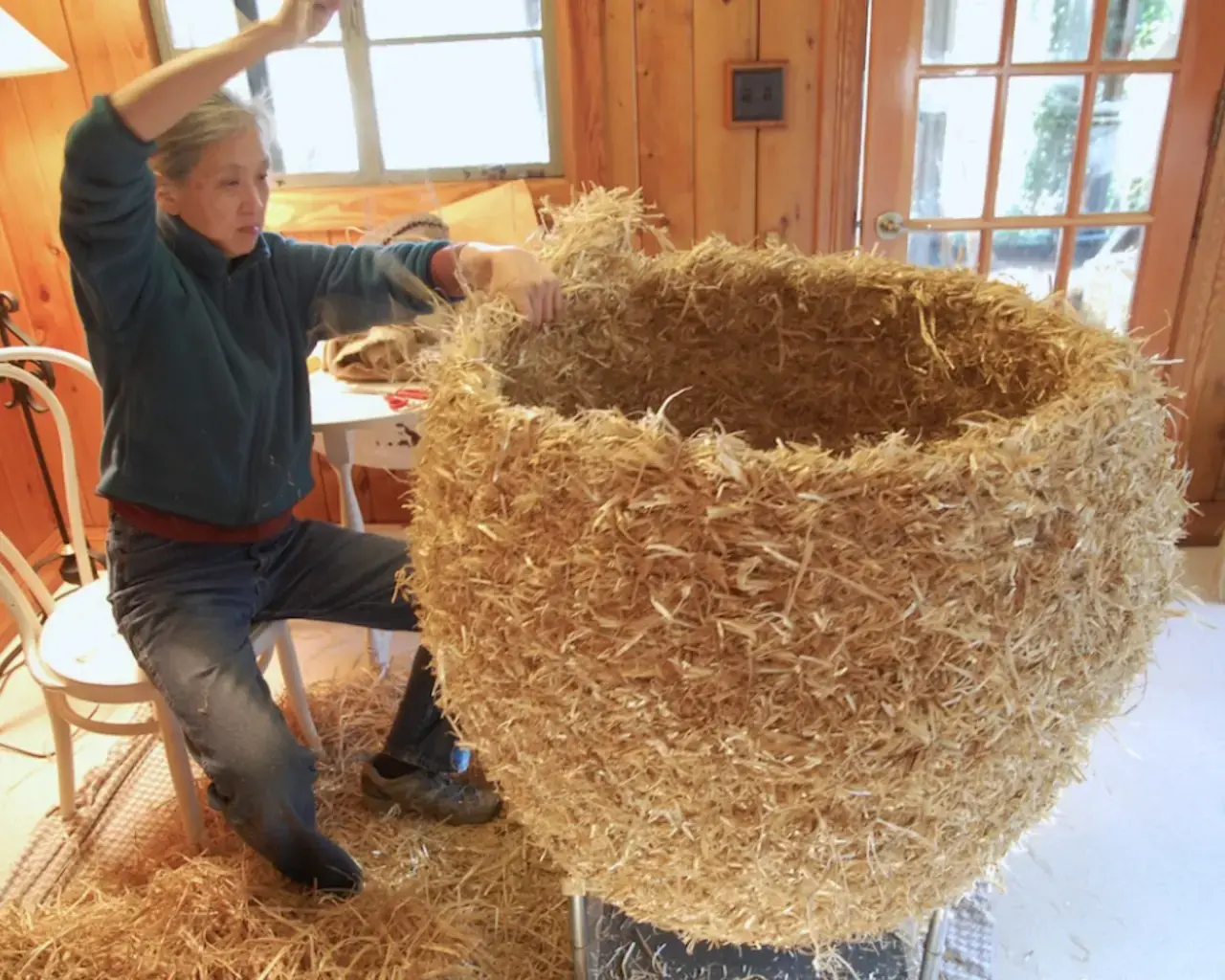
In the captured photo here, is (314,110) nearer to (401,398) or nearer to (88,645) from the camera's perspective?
(401,398)

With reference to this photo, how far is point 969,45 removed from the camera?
2.18m

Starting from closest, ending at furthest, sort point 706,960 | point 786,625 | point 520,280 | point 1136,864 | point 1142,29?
point 786,625
point 520,280
point 706,960
point 1136,864
point 1142,29

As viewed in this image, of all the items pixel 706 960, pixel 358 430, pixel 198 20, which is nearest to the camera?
pixel 706 960

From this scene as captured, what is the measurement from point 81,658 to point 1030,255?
205 centimetres

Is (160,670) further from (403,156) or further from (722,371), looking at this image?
(403,156)

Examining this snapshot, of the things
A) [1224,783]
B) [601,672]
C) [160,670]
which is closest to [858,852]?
[601,672]

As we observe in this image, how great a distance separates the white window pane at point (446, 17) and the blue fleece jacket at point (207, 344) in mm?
1040

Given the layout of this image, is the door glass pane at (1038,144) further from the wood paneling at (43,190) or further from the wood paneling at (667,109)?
the wood paneling at (43,190)

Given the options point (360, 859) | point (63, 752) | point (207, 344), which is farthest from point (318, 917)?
point (207, 344)

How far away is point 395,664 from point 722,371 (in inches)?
41.8

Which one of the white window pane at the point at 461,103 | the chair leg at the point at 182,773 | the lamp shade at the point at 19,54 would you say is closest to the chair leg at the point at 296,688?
the chair leg at the point at 182,773

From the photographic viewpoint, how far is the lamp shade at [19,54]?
179 cm

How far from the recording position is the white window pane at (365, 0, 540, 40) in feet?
7.50

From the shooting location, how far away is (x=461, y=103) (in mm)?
2369
